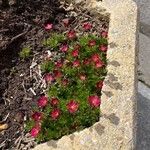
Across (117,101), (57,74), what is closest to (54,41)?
(57,74)

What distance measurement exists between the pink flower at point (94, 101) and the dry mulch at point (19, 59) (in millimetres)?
425

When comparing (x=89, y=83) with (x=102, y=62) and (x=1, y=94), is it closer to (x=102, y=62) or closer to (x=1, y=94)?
(x=102, y=62)

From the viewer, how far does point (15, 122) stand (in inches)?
117

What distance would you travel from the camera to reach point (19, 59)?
337 centimetres

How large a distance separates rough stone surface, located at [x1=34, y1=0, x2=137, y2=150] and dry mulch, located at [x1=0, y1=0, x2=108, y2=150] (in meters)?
0.28

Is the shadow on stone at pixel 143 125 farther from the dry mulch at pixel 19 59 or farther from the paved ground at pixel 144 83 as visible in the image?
the dry mulch at pixel 19 59

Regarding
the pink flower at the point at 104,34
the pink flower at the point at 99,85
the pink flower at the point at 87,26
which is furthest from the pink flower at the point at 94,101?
the pink flower at the point at 87,26

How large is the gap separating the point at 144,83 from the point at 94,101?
1478mm

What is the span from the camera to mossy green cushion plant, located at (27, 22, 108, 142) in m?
2.80

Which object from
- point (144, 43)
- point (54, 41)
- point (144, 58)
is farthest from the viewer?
point (144, 43)

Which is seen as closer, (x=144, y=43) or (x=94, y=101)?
(x=94, y=101)

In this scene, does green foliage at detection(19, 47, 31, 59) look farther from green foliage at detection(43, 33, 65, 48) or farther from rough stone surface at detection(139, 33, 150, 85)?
rough stone surface at detection(139, 33, 150, 85)

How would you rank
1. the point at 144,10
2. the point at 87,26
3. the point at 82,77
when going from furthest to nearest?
the point at 144,10 < the point at 87,26 < the point at 82,77

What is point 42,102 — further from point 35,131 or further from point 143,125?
point 143,125
